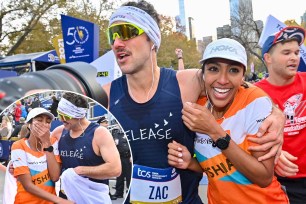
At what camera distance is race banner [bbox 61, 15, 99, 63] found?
13.2ft

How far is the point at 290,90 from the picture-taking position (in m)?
2.84

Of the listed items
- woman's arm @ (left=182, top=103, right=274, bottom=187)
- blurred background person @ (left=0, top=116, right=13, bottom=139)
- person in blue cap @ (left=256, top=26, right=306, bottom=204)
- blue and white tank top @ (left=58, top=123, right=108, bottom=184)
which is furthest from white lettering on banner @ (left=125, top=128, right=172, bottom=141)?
person in blue cap @ (left=256, top=26, right=306, bottom=204)

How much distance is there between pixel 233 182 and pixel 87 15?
2267 cm

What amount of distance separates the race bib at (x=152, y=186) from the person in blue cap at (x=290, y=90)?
129 centimetres

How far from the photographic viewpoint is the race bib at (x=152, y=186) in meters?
1.73

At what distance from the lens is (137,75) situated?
5.91ft

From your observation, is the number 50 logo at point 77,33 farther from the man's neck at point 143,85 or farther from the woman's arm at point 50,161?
the woman's arm at point 50,161

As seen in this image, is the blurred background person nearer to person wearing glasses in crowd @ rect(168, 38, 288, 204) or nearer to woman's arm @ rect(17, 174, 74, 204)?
woman's arm @ rect(17, 174, 74, 204)

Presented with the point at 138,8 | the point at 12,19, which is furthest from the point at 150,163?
the point at 12,19

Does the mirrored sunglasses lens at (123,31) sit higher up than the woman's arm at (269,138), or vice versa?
the mirrored sunglasses lens at (123,31)

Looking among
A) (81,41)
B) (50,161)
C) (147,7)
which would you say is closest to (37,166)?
(50,161)

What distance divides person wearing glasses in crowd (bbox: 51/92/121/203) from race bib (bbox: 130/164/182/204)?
1.84ft

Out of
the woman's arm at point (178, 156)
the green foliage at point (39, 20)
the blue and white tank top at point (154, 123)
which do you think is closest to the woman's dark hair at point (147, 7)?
the blue and white tank top at point (154, 123)

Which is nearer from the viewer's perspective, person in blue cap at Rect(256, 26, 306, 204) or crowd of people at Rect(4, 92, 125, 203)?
crowd of people at Rect(4, 92, 125, 203)
